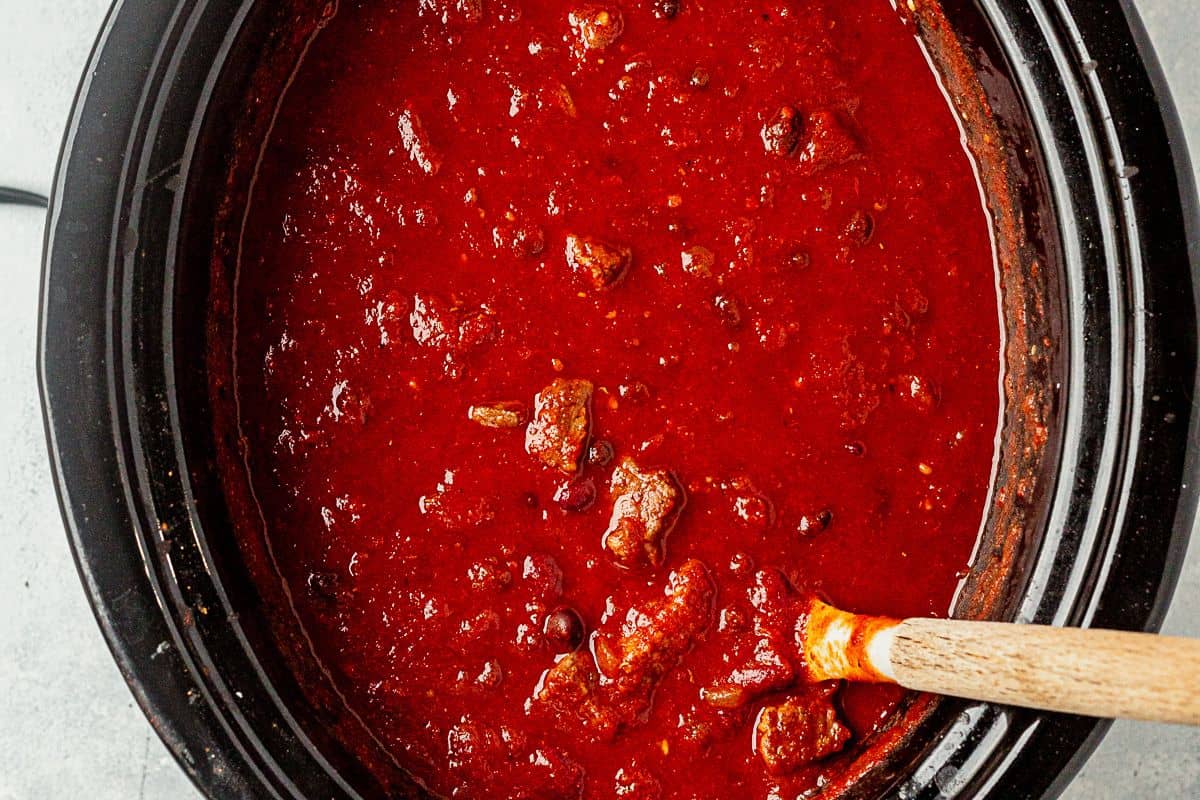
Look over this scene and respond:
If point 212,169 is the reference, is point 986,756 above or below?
below

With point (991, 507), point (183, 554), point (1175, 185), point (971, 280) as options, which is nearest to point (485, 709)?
point (183, 554)

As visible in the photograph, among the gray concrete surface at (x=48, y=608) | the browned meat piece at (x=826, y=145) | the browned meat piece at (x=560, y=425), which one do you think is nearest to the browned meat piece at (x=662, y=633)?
the browned meat piece at (x=560, y=425)

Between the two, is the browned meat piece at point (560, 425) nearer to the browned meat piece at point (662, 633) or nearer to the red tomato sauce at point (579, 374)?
the red tomato sauce at point (579, 374)

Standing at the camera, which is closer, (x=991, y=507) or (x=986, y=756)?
(x=986, y=756)

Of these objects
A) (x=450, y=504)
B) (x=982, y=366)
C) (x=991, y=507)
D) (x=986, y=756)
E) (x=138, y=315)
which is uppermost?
(x=138, y=315)

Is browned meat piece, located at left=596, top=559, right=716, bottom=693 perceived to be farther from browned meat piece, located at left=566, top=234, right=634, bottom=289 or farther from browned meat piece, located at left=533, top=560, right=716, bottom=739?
browned meat piece, located at left=566, top=234, right=634, bottom=289

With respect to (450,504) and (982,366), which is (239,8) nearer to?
(450,504)
